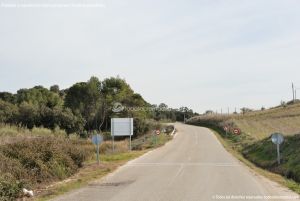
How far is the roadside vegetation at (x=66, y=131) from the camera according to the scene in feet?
61.5

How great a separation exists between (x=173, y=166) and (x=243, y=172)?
180 inches

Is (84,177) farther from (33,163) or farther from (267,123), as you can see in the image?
(267,123)

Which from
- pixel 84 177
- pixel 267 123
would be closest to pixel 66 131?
pixel 267 123

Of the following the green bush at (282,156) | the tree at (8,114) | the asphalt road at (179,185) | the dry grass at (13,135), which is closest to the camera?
the asphalt road at (179,185)

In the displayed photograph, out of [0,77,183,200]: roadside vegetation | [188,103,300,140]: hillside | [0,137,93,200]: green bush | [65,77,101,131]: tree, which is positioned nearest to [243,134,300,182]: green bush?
[188,103,300,140]: hillside

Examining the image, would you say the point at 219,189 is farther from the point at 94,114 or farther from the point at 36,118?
the point at 94,114

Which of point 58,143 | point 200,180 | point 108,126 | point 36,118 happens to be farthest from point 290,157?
point 108,126

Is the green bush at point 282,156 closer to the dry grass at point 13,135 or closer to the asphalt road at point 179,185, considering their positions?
the asphalt road at point 179,185

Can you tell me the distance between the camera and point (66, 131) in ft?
220

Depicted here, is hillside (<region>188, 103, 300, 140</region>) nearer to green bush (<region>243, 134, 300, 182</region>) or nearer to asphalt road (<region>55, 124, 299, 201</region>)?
green bush (<region>243, 134, 300, 182</region>)

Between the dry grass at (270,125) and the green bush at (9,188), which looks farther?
the dry grass at (270,125)

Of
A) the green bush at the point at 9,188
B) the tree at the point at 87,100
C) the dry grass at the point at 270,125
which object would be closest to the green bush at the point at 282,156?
the dry grass at the point at 270,125

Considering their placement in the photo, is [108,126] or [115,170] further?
[108,126]

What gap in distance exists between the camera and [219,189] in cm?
1827
